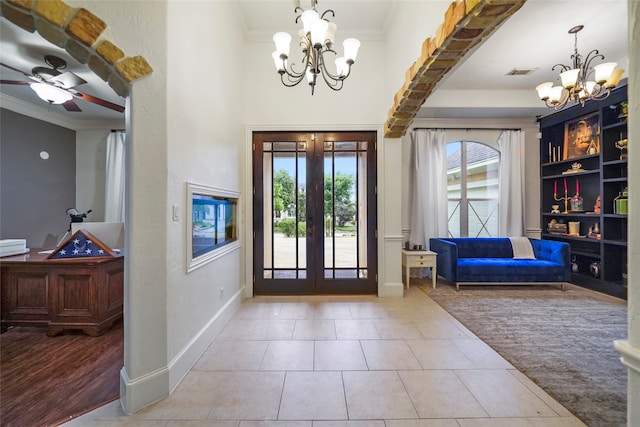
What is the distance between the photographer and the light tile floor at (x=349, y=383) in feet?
5.35

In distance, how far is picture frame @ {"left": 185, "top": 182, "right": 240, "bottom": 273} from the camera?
2185mm

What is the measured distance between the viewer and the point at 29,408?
68.2 inches

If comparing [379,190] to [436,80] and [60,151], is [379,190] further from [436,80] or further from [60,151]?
[60,151]

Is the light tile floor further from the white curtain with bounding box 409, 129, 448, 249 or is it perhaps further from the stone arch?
the white curtain with bounding box 409, 129, 448, 249

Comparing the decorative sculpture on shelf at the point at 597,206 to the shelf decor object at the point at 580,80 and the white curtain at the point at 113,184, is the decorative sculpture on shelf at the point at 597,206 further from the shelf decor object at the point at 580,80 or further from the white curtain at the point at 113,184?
the white curtain at the point at 113,184

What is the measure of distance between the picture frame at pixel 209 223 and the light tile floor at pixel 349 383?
86 cm

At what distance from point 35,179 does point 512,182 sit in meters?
8.38

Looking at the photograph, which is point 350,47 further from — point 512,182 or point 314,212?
point 512,182

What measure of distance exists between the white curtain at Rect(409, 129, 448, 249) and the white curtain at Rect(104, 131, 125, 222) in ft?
17.7

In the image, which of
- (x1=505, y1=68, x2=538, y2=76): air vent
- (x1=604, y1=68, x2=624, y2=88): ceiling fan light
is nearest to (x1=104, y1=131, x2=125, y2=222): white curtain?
(x1=505, y1=68, x2=538, y2=76): air vent

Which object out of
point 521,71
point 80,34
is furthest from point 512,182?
point 80,34

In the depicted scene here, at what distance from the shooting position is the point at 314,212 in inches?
153

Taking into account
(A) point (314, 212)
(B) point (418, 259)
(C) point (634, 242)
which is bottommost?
(B) point (418, 259)

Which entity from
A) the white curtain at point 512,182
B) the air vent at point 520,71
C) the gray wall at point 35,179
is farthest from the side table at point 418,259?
the gray wall at point 35,179
